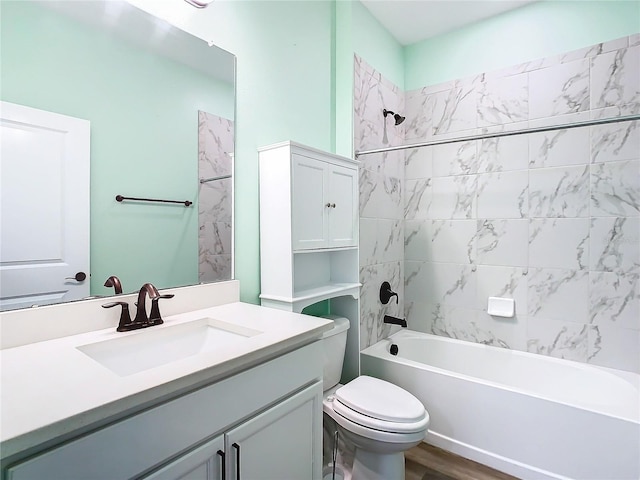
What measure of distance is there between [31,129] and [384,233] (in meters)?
2.04

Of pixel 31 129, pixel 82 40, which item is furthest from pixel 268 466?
pixel 82 40

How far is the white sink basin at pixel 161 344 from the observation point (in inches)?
39.8

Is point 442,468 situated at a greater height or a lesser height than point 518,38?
lesser

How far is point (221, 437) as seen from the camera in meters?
0.86

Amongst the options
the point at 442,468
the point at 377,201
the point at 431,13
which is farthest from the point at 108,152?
the point at 431,13

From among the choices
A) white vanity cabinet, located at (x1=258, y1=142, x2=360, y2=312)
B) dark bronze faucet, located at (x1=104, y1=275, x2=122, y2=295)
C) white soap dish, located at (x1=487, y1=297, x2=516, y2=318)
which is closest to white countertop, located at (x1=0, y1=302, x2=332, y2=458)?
dark bronze faucet, located at (x1=104, y1=275, x2=122, y2=295)

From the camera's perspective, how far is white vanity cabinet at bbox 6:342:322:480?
2.10ft

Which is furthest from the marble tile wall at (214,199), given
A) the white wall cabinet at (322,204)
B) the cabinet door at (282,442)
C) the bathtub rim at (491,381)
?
the bathtub rim at (491,381)

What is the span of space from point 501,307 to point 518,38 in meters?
1.87

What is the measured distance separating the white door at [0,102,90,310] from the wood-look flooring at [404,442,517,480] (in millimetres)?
1841

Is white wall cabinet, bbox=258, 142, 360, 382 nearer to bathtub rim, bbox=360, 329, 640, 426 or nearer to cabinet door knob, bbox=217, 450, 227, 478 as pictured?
bathtub rim, bbox=360, 329, 640, 426

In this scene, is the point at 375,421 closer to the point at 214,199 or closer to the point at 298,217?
the point at 298,217

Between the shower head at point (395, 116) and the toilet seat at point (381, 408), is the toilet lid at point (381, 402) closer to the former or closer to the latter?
the toilet seat at point (381, 408)

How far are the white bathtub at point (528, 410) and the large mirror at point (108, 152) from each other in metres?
1.43
